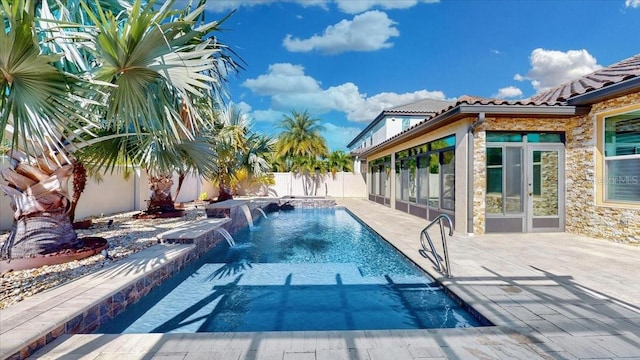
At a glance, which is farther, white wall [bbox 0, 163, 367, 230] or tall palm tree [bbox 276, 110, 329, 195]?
tall palm tree [bbox 276, 110, 329, 195]

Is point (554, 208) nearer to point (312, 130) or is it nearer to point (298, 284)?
point (298, 284)

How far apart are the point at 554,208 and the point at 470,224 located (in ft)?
8.05

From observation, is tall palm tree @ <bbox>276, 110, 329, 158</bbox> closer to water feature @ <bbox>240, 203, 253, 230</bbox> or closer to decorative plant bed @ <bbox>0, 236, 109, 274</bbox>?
water feature @ <bbox>240, 203, 253, 230</bbox>

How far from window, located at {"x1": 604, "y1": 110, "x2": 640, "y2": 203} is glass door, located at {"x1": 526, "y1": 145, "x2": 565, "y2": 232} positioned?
1029 millimetres

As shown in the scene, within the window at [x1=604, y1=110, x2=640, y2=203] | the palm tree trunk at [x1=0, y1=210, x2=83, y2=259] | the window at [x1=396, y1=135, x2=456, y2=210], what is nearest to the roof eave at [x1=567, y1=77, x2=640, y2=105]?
the window at [x1=604, y1=110, x2=640, y2=203]

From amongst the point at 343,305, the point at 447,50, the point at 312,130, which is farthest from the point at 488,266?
the point at 447,50

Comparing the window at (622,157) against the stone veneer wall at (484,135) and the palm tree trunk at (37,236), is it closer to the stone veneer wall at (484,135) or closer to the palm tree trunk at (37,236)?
the stone veneer wall at (484,135)

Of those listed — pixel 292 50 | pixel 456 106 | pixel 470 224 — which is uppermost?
pixel 292 50

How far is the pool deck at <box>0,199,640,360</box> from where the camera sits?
2.63 meters

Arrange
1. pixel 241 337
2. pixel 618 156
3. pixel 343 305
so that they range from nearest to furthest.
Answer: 1. pixel 241 337
2. pixel 343 305
3. pixel 618 156

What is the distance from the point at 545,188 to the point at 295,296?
24.7 feet

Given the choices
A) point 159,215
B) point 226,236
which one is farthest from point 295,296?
point 159,215

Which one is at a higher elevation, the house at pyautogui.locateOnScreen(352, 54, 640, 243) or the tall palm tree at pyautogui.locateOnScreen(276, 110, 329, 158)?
the tall palm tree at pyautogui.locateOnScreen(276, 110, 329, 158)

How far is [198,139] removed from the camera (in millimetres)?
7949
